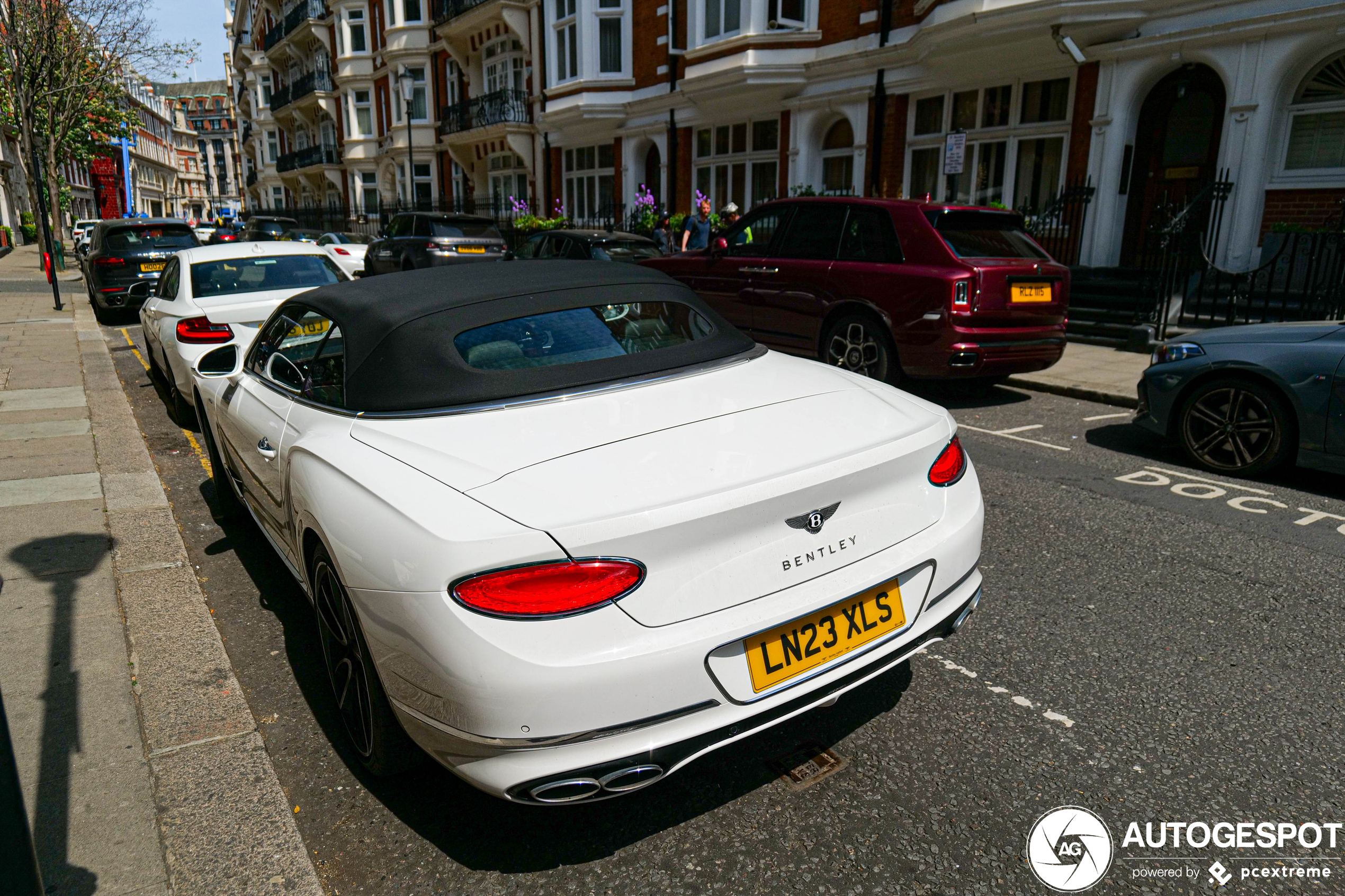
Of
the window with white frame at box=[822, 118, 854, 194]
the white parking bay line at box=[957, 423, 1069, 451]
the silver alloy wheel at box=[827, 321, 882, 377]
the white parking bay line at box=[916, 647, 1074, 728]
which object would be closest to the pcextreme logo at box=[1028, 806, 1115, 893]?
the white parking bay line at box=[916, 647, 1074, 728]

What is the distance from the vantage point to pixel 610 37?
2402cm

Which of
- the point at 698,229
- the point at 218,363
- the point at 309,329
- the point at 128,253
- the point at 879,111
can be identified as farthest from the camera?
the point at 879,111

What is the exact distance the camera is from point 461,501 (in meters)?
2.14

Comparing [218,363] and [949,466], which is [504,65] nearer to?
[218,363]

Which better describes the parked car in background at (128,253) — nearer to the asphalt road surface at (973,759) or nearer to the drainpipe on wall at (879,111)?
the asphalt road surface at (973,759)

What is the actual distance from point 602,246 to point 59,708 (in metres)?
11.0

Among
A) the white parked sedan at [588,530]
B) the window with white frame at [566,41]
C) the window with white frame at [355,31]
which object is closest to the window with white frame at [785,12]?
the window with white frame at [566,41]

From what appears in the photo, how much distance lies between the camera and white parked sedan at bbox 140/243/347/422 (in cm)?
695

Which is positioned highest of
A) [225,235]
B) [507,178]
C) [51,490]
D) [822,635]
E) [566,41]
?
[566,41]

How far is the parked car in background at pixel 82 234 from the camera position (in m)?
27.1

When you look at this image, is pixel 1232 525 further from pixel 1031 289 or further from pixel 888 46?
pixel 888 46

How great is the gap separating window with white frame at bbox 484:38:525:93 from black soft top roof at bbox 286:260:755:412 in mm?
28279

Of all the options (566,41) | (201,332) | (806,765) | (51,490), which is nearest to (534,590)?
(806,765)

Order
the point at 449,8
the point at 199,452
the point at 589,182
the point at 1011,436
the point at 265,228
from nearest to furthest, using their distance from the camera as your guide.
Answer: the point at 199,452
the point at 1011,436
the point at 265,228
the point at 589,182
the point at 449,8
